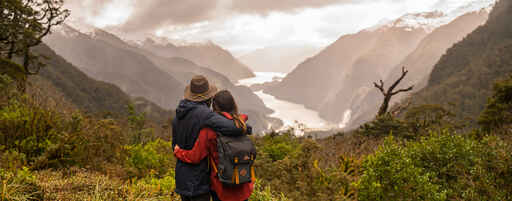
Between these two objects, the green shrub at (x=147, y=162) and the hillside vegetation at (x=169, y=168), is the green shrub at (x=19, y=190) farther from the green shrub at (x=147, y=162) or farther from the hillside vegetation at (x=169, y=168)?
the green shrub at (x=147, y=162)

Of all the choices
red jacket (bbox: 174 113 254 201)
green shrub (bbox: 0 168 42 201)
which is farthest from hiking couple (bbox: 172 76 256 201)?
green shrub (bbox: 0 168 42 201)

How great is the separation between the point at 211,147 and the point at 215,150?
0.06 m

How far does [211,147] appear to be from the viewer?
332 cm

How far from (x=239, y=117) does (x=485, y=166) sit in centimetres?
472

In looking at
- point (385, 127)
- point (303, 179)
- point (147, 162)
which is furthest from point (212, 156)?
point (385, 127)

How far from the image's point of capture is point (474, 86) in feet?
283

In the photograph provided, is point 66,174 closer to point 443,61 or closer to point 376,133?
point 376,133

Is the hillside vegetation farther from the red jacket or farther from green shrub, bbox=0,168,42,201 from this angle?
the red jacket

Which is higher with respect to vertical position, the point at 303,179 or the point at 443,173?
the point at 443,173

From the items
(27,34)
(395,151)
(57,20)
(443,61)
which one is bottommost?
(395,151)

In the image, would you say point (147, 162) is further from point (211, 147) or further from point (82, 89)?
point (82, 89)

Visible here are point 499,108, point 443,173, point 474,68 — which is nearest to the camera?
point 443,173

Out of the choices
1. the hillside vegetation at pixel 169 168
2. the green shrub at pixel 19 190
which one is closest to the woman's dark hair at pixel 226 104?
the hillside vegetation at pixel 169 168

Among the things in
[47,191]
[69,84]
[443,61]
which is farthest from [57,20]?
[443,61]
